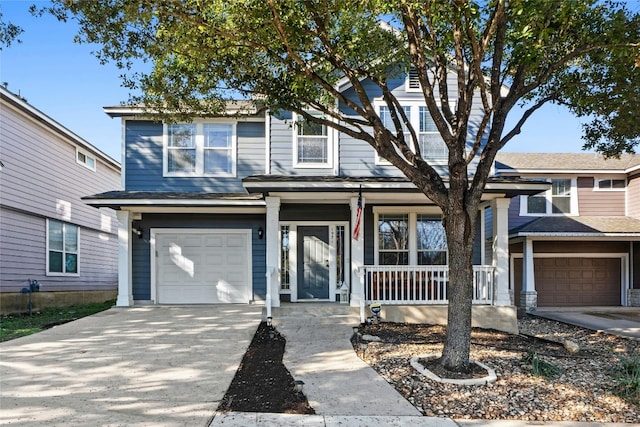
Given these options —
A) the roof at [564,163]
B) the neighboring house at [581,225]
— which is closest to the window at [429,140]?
the roof at [564,163]

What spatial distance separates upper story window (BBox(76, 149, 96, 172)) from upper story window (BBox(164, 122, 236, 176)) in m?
5.24

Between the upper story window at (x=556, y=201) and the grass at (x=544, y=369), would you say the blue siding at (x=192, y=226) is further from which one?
the upper story window at (x=556, y=201)

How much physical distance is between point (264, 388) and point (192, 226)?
24.6 feet

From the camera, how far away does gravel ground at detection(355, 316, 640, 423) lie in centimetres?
496

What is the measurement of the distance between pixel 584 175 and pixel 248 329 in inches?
509

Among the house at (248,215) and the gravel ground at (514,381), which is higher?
the house at (248,215)

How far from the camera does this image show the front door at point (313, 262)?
11.8 m

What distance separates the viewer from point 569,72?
8188mm

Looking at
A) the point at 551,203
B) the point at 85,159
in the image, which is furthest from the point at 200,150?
the point at 551,203

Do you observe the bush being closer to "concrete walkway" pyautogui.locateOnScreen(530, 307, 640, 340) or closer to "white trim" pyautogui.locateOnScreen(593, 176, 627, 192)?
"concrete walkway" pyautogui.locateOnScreen(530, 307, 640, 340)

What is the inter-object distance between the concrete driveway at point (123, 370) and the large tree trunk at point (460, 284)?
9.87 ft

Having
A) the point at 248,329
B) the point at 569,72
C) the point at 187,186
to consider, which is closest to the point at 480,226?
the point at 569,72

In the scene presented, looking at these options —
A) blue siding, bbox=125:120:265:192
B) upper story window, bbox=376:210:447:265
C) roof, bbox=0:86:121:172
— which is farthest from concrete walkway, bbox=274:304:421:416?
roof, bbox=0:86:121:172

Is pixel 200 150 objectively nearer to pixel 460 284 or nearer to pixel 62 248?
pixel 62 248
